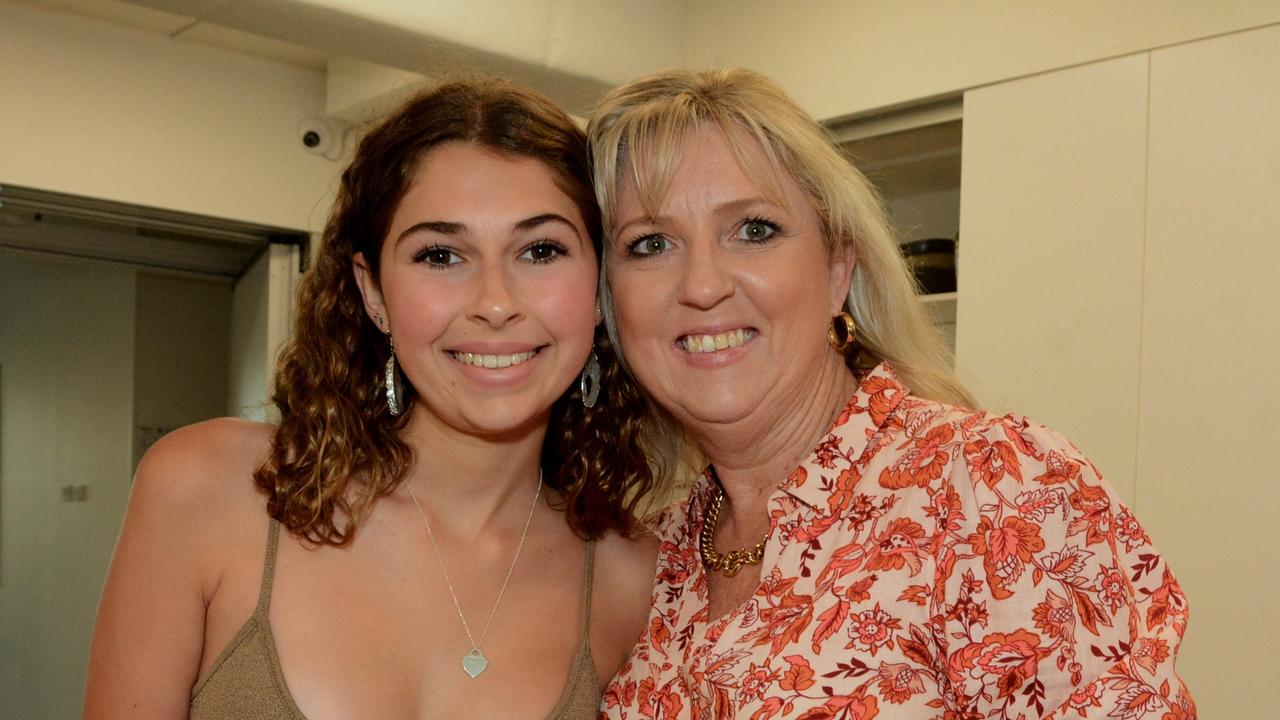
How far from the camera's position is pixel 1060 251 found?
2.84 metres

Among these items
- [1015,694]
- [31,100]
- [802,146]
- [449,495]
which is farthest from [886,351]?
[31,100]

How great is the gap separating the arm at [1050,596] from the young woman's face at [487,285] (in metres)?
0.66

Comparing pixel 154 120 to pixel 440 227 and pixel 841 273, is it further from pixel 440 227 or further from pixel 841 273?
pixel 841 273

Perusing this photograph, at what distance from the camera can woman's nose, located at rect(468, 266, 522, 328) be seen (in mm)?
1673

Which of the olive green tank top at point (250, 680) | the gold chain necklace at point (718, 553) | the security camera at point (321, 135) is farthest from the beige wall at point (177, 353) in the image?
the gold chain necklace at point (718, 553)

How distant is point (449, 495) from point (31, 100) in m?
2.70

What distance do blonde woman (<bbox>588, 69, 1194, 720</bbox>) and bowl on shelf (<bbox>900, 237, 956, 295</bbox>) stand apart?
1.63m

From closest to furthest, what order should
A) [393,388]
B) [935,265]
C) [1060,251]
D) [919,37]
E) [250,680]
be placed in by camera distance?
[250,680]
[393,388]
[1060,251]
[919,37]
[935,265]

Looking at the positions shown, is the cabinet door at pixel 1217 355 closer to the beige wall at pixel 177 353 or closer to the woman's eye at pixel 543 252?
the woman's eye at pixel 543 252

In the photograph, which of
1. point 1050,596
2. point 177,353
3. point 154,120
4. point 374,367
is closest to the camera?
point 1050,596

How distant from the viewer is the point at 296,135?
4453 millimetres

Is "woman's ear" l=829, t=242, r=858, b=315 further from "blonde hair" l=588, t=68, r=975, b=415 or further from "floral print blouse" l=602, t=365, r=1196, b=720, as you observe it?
"floral print blouse" l=602, t=365, r=1196, b=720

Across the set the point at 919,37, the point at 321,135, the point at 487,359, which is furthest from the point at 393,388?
the point at 321,135

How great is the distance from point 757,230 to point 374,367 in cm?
73
